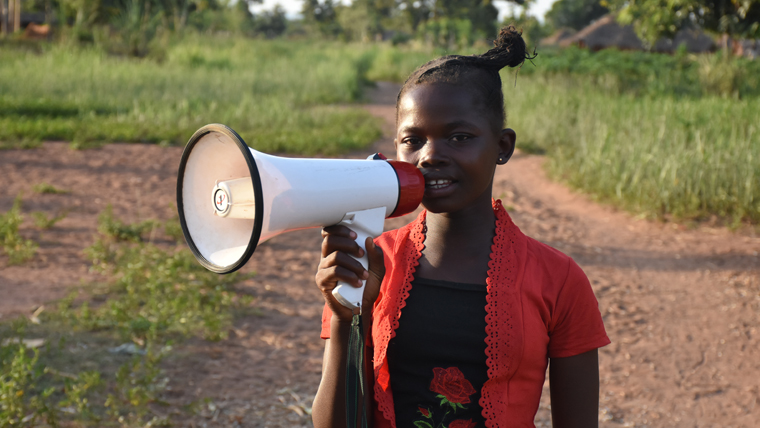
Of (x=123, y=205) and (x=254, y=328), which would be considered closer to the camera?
(x=254, y=328)

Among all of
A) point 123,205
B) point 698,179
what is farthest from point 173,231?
point 698,179

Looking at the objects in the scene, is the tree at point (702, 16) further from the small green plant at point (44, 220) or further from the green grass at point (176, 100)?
the small green plant at point (44, 220)

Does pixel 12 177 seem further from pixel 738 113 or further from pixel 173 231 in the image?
pixel 738 113

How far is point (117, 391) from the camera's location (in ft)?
8.73

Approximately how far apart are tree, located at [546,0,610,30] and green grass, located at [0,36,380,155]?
5140 cm

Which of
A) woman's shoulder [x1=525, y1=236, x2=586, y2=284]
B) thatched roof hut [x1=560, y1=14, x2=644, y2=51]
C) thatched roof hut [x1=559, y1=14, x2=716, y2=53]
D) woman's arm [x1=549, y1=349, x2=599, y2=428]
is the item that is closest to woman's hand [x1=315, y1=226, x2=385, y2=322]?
woman's shoulder [x1=525, y1=236, x2=586, y2=284]

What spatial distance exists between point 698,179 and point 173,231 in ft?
14.4

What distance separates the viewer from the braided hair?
51.9 inches

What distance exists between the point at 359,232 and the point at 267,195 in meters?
0.24

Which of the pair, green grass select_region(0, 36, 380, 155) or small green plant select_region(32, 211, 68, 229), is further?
green grass select_region(0, 36, 380, 155)

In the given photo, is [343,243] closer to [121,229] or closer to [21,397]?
[21,397]

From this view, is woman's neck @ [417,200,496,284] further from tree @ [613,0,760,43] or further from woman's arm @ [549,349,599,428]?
tree @ [613,0,760,43]

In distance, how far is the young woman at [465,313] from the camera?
1.29 meters

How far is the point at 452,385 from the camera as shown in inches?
52.2
